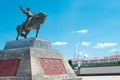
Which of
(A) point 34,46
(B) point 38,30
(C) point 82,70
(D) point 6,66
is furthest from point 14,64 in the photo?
(C) point 82,70

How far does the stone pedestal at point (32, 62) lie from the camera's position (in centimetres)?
1112

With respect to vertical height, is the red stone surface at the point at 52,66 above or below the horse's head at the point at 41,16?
below

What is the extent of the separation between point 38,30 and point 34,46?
113cm

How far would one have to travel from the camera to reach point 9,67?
12.3 m

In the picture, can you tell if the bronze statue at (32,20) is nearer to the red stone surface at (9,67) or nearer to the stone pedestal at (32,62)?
the stone pedestal at (32,62)

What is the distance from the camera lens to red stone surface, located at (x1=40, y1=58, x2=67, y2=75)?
39.2 feet

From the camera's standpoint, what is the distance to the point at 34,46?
12664 mm

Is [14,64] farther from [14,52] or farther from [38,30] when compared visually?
[38,30]

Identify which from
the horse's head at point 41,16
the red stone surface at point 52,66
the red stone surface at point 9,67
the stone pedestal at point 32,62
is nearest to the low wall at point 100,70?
the stone pedestal at point 32,62

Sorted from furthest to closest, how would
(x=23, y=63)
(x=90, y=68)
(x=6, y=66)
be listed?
(x=90, y=68), (x=6, y=66), (x=23, y=63)

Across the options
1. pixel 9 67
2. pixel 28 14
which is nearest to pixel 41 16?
pixel 28 14

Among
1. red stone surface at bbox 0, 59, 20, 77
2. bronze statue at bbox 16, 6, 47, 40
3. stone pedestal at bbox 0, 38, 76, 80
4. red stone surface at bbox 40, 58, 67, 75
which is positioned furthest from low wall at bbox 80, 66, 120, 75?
red stone surface at bbox 0, 59, 20, 77

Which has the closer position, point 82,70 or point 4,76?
point 4,76

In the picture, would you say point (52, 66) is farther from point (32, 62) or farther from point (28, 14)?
point (28, 14)
